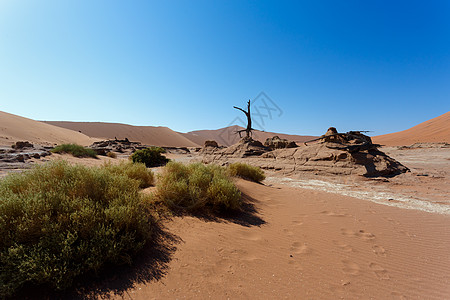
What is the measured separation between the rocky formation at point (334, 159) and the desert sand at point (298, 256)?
3154 millimetres

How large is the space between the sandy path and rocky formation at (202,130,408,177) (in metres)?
3.89

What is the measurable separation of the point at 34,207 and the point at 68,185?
619 millimetres

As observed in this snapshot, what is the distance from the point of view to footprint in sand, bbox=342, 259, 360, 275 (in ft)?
7.40

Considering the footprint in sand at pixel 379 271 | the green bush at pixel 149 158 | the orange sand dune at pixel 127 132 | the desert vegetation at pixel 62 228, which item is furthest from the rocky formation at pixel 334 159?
the orange sand dune at pixel 127 132

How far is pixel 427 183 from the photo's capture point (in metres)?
6.59

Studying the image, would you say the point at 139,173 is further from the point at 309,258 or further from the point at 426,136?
the point at 426,136

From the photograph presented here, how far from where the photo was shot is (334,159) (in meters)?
8.27

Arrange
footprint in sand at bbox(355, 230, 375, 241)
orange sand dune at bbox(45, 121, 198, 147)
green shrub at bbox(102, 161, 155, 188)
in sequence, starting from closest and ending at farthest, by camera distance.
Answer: footprint in sand at bbox(355, 230, 375, 241), green shrub at bbox(102, 161, 155, 188), orange sand dune at bbox(45, 121, 198, 147)

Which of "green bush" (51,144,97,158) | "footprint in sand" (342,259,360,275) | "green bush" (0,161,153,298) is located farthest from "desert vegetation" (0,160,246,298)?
"green bush" (51,144,97,158)

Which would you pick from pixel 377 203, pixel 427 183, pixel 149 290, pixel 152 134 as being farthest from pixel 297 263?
pixel 152 134

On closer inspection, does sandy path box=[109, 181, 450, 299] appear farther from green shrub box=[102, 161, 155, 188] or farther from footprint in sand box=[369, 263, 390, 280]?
green shrub box=[102, 161, 155, 188]

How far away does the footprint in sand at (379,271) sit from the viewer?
2223mm

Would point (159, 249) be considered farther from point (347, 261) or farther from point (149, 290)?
point (347, 261)

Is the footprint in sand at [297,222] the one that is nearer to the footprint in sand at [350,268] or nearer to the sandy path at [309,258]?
the sandy path at [309,258]
